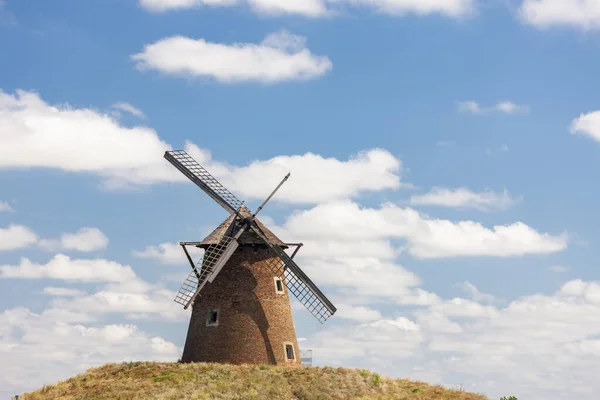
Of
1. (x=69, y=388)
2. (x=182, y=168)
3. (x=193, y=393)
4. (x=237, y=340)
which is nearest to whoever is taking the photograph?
(x=193, y=393)

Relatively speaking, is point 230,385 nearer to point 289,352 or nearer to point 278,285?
point 289,352

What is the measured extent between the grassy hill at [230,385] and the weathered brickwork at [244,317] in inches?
73.0

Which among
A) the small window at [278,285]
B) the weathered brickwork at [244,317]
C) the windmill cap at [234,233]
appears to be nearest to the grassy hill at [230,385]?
the weathered brickwork at [244,317]

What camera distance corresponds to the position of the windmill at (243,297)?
43.0 meters

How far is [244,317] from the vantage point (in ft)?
141

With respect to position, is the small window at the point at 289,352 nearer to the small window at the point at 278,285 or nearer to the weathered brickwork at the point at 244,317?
the weathered brickwork at the point at 244,317

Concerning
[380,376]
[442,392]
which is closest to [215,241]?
[380,376]

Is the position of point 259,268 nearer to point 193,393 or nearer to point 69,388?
point 193,393

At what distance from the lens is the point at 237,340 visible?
42.8m

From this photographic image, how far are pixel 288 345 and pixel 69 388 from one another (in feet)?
40.6

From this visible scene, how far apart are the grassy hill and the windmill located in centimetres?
204

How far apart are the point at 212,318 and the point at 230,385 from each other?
6485 millimetres

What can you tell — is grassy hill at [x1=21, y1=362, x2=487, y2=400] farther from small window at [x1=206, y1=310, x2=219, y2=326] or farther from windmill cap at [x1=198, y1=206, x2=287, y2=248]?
windmill cap at [x1=198, y1=206, x2=287, y2=248]

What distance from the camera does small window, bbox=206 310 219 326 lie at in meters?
43.5
